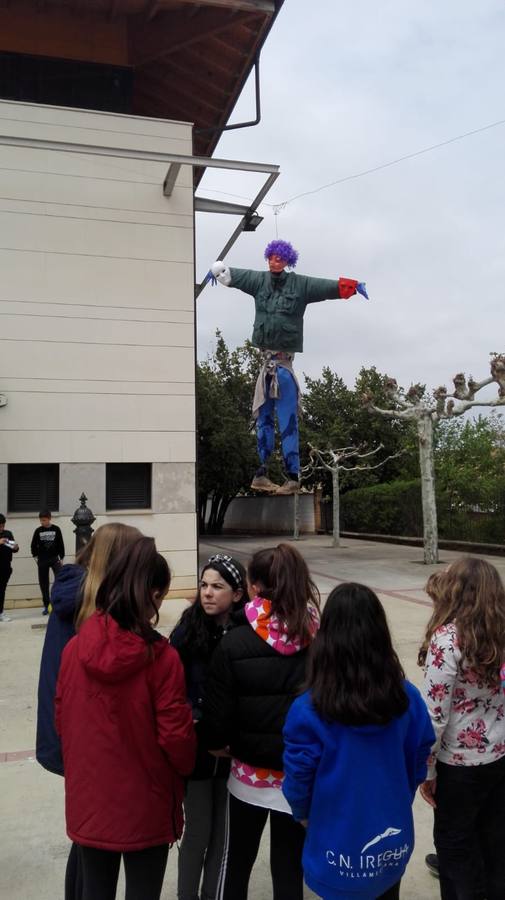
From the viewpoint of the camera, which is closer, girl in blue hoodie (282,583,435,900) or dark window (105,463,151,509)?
girl in blue hoodie (282,583,435,900)

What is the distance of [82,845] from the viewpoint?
201 centimetres

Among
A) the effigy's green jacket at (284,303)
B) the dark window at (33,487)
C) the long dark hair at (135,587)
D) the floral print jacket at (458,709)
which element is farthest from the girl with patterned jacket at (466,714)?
the dark window at (33,487)

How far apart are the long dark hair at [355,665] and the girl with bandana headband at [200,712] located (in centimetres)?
58

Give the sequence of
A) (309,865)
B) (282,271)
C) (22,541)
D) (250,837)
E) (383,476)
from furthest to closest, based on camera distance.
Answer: (383,476), (22,541), (282,271), (250,837), (309,865)

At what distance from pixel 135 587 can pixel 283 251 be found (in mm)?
4142

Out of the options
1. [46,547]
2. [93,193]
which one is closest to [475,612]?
[46,547]

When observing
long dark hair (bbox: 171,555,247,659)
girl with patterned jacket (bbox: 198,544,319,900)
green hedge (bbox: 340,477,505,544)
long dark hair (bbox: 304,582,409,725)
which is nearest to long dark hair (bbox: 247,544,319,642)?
girl with patterned jacket (bbox: 198,544,319,900)

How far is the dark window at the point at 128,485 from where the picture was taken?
10.4 metres

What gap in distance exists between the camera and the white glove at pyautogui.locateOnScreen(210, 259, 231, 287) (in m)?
5.64

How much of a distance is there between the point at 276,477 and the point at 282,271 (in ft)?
64.7

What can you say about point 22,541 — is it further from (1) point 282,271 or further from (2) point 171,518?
(1) point 282,271

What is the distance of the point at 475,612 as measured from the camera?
2.38 metres

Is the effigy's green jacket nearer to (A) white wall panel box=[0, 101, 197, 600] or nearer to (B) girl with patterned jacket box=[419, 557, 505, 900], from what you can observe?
(B) girl with patterned jacket box=[419, 557, 505, 900]

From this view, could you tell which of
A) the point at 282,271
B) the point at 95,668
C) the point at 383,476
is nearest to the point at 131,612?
the point at 95,668
